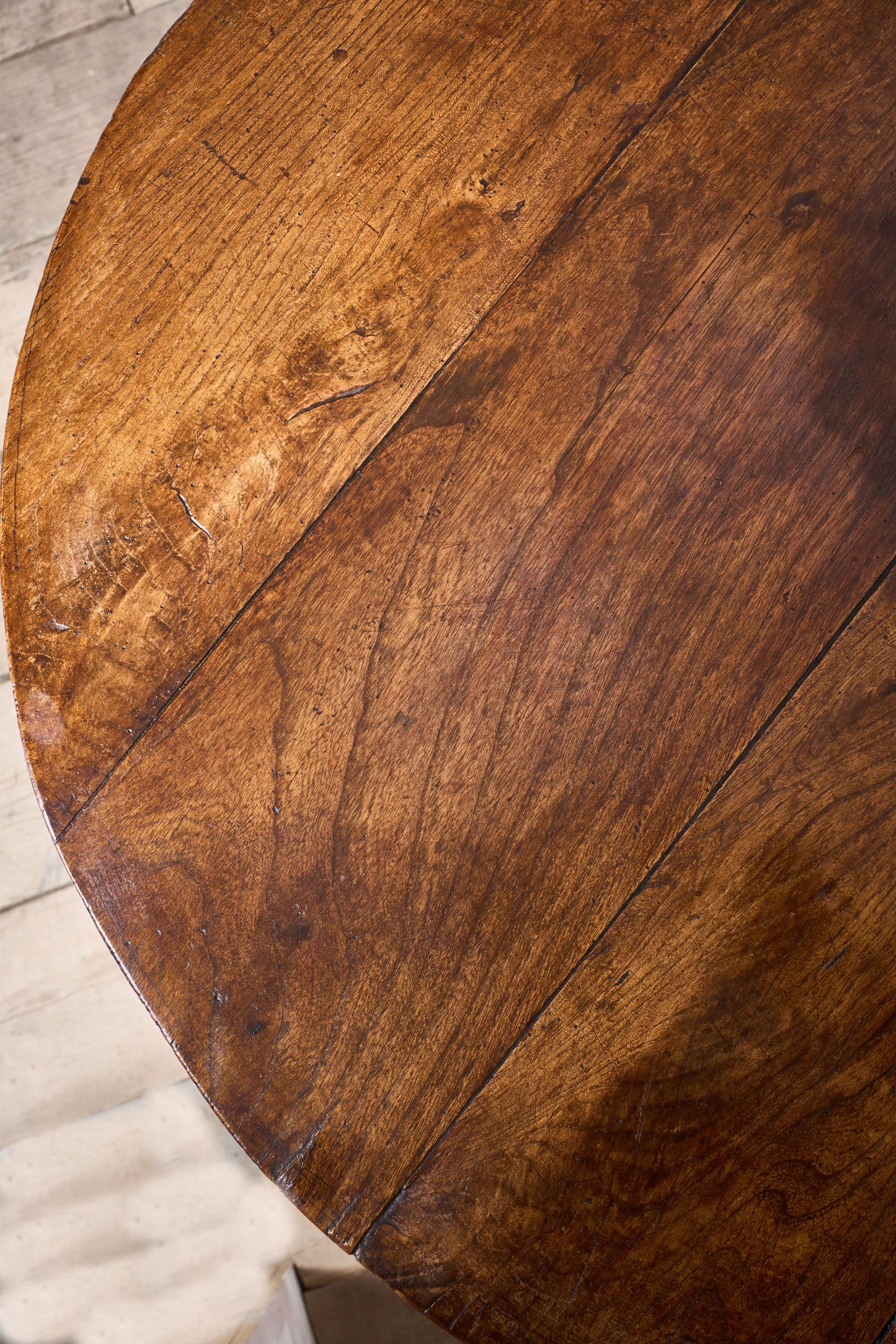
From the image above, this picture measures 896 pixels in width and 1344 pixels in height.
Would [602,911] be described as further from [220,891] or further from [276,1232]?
[276,1232]

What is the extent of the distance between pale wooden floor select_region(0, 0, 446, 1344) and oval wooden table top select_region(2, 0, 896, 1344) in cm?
60

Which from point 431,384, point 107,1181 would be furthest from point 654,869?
point 107,1181

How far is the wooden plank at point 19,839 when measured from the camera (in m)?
1.11

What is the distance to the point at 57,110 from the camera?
127 centimetres

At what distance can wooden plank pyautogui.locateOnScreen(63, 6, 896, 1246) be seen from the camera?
54cm

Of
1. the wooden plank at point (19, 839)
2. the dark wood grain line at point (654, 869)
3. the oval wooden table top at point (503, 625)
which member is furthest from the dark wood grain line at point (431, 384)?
the wooden plank at point (19, 839)

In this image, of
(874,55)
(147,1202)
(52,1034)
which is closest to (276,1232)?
(147,1202)

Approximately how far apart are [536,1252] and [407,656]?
36 cm

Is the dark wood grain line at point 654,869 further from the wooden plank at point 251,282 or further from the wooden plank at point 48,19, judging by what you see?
the wooden plank at point 48,19

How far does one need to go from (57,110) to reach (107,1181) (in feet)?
4.70

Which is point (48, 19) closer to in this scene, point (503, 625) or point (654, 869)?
point (503, 625)

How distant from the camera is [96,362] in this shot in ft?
1.97

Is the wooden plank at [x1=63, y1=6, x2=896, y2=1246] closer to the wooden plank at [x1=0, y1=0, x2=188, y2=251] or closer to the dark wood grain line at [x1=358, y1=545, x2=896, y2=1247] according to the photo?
the dark wood grain line at [x1=358, y1=545, x2=896, y2=1247]

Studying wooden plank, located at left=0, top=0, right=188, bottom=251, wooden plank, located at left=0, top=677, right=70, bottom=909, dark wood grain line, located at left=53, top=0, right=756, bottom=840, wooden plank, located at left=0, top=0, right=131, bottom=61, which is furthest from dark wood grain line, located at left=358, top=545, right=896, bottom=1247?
wooden plank, located at left=0, top=0, right=131, bottom=61
